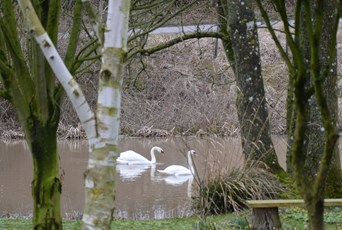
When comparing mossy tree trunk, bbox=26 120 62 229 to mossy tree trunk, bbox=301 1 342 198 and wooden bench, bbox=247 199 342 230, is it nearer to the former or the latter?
wooden bench, bbox=247 199 342 230

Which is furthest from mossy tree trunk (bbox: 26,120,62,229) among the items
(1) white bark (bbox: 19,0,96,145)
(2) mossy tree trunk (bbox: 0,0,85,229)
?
(1) white bark (bbox: 19,0,96,145)

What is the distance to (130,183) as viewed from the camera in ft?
44.2

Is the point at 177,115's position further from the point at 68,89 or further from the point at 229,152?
the point at 68,89

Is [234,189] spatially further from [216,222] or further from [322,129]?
[216,222]

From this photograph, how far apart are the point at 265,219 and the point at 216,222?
0.78 metres

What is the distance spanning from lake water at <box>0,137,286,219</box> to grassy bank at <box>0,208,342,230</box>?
0.87m

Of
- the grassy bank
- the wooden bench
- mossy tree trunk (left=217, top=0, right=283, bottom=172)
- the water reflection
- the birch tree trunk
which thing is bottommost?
the grassy bank

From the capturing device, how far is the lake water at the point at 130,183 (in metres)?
10.4

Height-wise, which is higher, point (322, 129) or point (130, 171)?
point (322, 129)

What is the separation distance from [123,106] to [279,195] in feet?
51.3

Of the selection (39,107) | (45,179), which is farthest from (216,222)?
(39,107)

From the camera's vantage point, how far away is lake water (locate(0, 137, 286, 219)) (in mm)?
10352

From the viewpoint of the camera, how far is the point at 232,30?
10055mm

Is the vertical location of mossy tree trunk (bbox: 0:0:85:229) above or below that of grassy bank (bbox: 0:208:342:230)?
above
